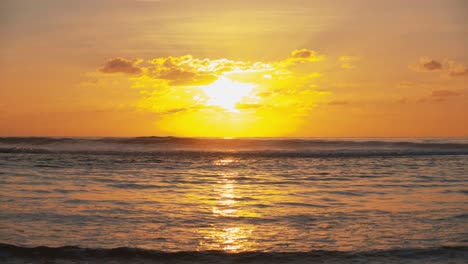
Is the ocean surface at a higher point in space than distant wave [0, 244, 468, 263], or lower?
higher

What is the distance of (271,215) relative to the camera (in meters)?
12.0

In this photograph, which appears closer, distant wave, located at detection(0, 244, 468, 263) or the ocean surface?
distant wave, located at detection(0, 244, 468, 263)

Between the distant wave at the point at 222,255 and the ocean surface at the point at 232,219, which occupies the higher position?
the ocean surface at the point at 232,219

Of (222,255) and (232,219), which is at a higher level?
(232,219)

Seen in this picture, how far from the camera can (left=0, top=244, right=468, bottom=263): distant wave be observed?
8.38m

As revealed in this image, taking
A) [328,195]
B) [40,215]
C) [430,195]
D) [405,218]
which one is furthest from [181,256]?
[430,195]

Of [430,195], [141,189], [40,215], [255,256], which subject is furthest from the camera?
[141,189]

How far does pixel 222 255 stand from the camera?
854 cm

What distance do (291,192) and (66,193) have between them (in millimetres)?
7645

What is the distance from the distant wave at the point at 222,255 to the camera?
27.5 feet

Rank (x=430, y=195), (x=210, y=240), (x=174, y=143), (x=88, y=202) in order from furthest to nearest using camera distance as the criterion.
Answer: (x=174, y=143), (x=430, y=195), (x=88, y=202), (x=210, y=240)

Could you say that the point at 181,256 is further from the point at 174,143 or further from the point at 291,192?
the point at 174,143

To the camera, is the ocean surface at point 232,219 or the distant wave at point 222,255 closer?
the distant wave at point 222,255

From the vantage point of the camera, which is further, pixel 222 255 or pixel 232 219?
pixel 232 219
